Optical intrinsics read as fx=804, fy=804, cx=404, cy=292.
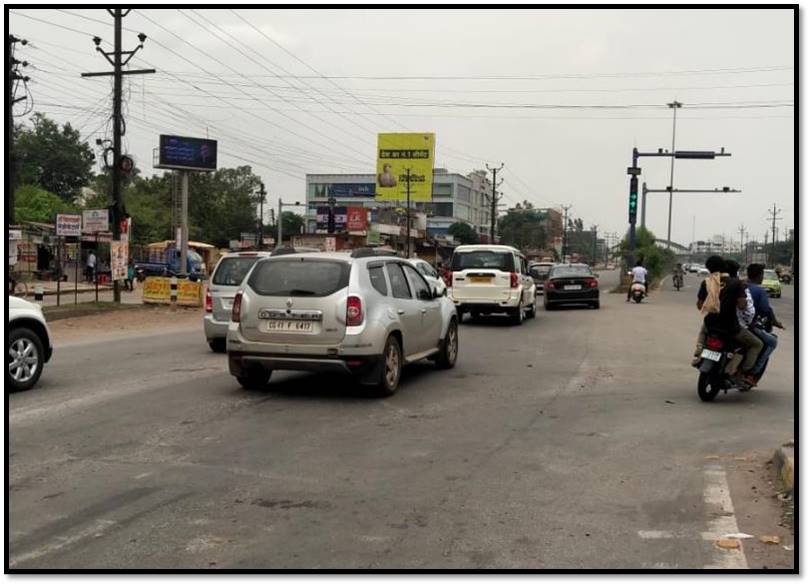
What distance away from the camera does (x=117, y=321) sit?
66.7 feet

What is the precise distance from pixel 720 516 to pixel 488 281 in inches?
578

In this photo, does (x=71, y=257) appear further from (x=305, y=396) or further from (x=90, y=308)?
(x=305, y=396)

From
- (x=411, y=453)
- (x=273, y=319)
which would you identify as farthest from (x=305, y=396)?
(x=411, y=453)

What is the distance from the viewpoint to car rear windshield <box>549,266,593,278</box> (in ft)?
86.2

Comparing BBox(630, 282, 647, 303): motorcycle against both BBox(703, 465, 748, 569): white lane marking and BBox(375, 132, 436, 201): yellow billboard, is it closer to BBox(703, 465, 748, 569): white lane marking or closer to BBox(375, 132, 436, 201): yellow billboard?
BBox(703, 465, 748, 569): white lane marking

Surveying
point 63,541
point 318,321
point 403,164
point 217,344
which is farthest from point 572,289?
point 403,164

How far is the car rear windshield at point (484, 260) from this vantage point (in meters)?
19.9

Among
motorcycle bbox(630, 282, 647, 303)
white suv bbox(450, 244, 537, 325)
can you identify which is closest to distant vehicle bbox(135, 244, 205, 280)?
motorcycle bbox(630, 282, 647, 303)

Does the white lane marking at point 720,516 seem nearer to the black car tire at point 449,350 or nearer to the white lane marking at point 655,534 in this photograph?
the white lane marking at point 655,534

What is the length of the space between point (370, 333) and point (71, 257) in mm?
38628

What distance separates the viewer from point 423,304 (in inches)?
417

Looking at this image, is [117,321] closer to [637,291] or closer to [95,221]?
[95,221]

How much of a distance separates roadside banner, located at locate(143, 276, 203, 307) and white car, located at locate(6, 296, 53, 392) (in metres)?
15.2

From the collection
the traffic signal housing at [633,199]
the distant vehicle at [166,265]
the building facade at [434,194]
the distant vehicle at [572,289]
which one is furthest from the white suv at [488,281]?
the building facade at [434,194]
